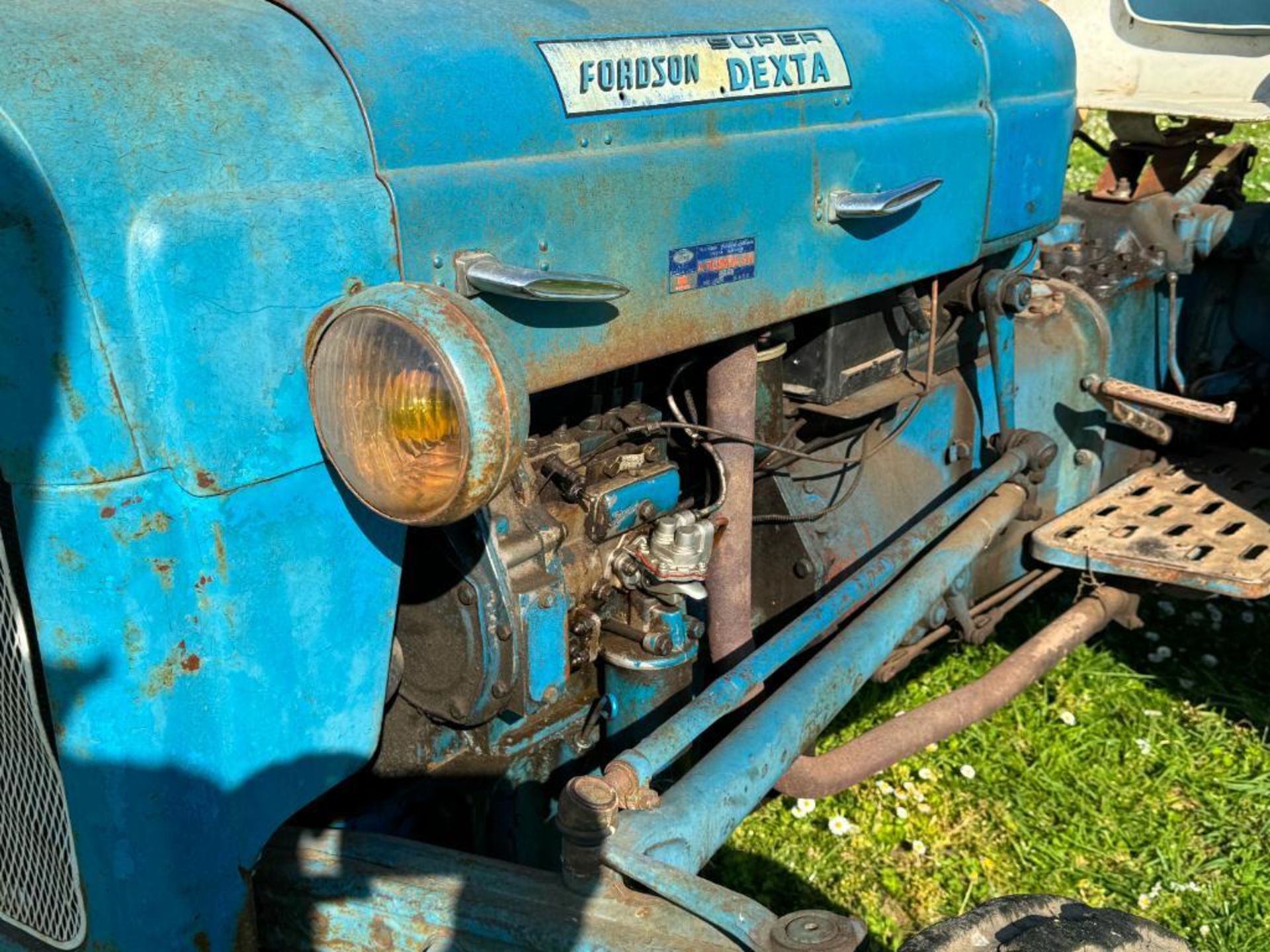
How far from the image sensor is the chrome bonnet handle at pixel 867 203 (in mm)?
2211

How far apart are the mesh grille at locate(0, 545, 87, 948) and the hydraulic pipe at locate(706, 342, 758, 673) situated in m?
1.06

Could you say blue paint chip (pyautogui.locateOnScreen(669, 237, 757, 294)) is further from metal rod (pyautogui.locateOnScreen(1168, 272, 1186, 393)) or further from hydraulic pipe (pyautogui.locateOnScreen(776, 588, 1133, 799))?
metal rod (pyautogui.locateOnScreen(1168, 272, 1186, 393))

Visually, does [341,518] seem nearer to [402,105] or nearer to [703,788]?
[402,105]

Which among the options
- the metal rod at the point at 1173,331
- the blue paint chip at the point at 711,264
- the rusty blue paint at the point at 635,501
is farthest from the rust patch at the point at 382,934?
the metal rod at the point at 1173,331

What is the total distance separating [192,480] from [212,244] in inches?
9.5

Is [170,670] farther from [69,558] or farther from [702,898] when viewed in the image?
[702,898]

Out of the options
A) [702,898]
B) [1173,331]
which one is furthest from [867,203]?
[1173,331]

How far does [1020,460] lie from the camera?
115 inches

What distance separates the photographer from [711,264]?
200 centimetres

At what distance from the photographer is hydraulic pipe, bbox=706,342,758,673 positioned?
7.34 ft

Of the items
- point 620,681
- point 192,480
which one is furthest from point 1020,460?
point 192,480

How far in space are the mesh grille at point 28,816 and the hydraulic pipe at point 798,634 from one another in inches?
25.7

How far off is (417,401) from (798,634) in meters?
0.98

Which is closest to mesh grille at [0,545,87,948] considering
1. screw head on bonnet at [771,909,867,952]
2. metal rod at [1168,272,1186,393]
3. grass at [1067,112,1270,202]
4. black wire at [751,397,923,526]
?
screw head on bonnet at [771,909,867,952]
